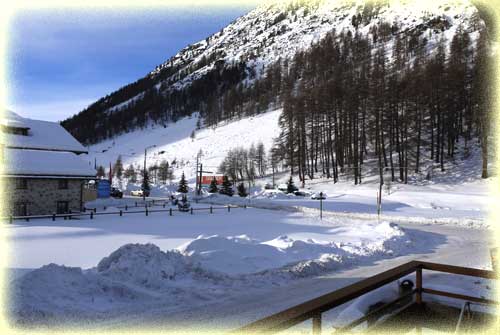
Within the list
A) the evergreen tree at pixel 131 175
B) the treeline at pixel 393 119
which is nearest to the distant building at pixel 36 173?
the treeline at pixel 393 119

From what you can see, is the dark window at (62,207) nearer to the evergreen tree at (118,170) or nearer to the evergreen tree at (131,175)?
the evergreen tree at (131,175)

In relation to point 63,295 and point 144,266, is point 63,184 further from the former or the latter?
point 63,295

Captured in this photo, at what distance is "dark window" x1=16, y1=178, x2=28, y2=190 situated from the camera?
3014 centimetres

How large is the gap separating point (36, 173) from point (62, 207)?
11.8ft

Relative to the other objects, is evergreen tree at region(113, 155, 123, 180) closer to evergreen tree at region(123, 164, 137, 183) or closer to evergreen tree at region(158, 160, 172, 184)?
evergreen tree at region(123, 164, 137, 183)

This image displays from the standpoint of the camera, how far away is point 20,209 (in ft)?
98.8

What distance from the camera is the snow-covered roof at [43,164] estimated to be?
3045 cm

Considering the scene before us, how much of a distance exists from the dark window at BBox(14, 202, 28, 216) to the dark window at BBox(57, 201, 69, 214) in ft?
8.04

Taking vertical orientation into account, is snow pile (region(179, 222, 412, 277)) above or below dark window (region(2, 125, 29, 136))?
below

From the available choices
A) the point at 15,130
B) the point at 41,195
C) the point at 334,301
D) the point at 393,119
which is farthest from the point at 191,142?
the point at 334,301

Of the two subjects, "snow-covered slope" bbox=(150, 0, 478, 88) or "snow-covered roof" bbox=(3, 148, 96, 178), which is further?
"snow-covered slope" bbox=(150, 0, 478, 88)

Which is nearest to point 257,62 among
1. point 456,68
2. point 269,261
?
point 456,68

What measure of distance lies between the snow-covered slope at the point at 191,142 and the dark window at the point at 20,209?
49990 mm

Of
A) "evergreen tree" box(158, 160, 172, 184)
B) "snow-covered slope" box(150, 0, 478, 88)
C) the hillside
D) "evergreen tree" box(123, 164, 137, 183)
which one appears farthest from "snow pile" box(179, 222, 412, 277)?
"snow-covered slope" box(150, 0, 478, 88)
